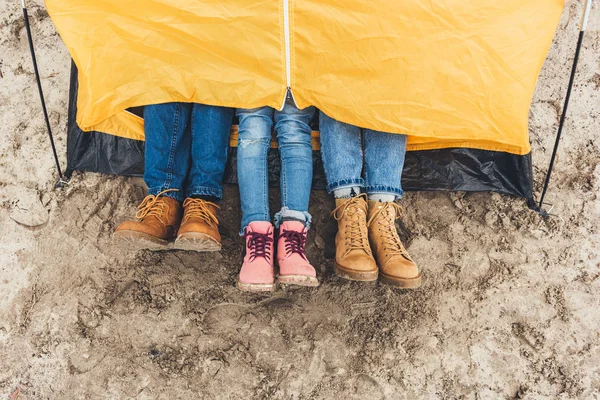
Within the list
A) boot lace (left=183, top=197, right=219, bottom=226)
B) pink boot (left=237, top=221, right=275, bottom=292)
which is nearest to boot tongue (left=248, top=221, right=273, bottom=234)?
pink boot (left=237, top=221, right=275, bottom=292)

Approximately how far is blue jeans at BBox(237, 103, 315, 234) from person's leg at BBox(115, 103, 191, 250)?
0.57 feet

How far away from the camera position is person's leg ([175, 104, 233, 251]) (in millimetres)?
1309

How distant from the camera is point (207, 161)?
4.39 feet

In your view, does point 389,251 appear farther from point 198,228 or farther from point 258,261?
point 198,228

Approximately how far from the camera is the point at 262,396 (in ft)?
A: 4.27

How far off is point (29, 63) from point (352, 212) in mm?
1208

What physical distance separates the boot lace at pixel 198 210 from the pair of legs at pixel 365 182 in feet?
1.10

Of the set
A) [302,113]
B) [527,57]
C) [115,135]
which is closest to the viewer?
[527,57]

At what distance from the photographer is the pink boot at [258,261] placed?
1223 millimetres

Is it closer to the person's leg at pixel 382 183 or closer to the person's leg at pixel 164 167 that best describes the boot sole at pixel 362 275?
the person's leg at pixel 382 183

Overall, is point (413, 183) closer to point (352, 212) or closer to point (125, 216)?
point (352, 212)

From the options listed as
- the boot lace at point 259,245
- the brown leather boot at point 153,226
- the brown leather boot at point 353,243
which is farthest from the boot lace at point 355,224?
the brown leather boot at point 153,226

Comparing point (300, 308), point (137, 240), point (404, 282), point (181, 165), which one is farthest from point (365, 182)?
point (137, 240)

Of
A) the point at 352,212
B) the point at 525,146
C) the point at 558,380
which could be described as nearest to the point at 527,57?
the point at 525,146
